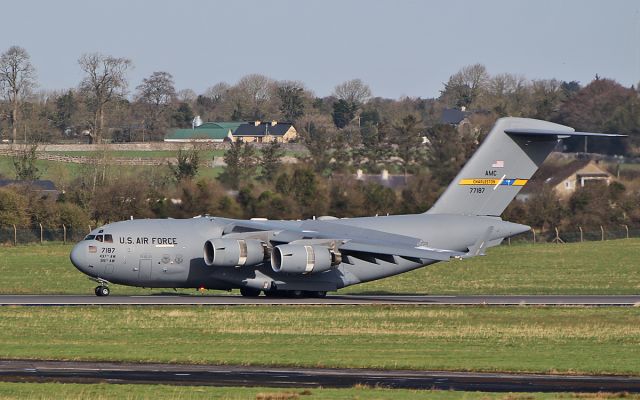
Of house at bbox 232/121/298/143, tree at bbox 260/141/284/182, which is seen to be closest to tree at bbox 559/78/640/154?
tree at bbox 260/141/284/182

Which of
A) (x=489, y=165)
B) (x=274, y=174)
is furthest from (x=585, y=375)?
(x=274, y=174)

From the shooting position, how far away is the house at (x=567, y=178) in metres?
68.1

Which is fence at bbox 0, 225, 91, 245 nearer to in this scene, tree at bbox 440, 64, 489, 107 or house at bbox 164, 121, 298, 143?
house at bbox 164, 121, 298, 143

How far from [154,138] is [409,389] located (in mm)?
98324

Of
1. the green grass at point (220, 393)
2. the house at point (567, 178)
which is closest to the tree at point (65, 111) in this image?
the house at point (567, 178)

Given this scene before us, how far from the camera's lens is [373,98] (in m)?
138

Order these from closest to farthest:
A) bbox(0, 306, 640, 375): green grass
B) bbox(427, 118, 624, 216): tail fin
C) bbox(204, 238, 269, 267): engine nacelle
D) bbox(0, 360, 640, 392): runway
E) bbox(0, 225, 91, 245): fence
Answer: bbox(0, 360, 640, 392): runway
bbox(0, 306, 640, 375): green grass
bbox(204, 238, 269, 267): engine nacelle
bbox(427, 118, 624, 216): tail fin
bbox(0, 225, 91, 245): fence

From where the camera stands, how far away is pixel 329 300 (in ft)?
130

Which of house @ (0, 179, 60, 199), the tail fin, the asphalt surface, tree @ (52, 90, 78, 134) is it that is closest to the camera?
the asphalt surface

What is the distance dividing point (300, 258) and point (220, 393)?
17.9 m

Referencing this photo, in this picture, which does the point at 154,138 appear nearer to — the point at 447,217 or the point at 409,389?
the point at 447,217

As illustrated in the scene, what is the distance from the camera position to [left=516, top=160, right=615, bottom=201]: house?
6812 cm

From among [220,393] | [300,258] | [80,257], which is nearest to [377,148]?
[300,258]

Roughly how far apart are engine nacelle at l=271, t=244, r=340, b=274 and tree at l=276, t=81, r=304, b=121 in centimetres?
8495
